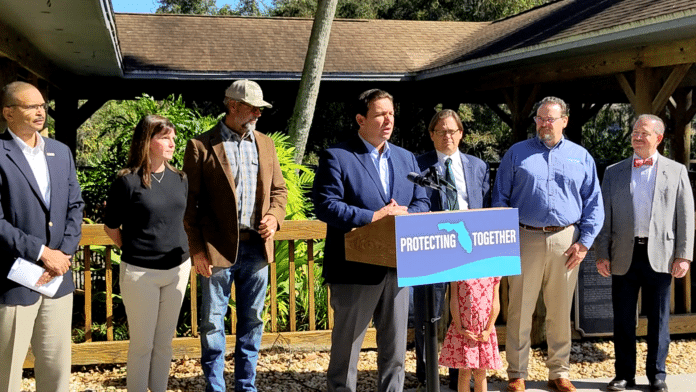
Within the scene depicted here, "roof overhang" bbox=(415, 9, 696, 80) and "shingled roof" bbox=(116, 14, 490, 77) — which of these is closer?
"roof overhang" bbox=(415, 9, 696, 80)

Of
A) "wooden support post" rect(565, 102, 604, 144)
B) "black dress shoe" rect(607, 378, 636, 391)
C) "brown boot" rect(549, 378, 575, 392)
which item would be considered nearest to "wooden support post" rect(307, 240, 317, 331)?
"brown boot" rect(549, 378, 575, 392)

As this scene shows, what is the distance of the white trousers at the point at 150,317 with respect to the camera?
164 inches

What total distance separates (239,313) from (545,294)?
2005mm

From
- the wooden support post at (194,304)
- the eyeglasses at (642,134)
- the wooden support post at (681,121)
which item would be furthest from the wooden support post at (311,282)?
the wooden support post at (681,121)

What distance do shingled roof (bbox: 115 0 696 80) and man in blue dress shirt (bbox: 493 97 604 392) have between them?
629cm

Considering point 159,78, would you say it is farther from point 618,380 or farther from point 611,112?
point 611,112

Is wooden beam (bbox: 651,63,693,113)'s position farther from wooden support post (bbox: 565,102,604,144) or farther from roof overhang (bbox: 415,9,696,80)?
wooden support post (bbox: 565,102,604,144)

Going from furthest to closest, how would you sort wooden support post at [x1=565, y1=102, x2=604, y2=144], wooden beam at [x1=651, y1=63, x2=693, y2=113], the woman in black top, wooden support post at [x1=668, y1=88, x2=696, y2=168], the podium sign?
1. wooden support post at [x1=565, y1=102, x2=604, y2=144]
2. wooden support post at [x1=668, y1=88, x2=696, y2=168]
3. wooden beam at [x1=651, y1=63, x2=693, y2=113]
4. the woman in black top
5. the podium sign

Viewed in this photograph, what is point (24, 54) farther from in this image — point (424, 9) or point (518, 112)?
point (424, 9)

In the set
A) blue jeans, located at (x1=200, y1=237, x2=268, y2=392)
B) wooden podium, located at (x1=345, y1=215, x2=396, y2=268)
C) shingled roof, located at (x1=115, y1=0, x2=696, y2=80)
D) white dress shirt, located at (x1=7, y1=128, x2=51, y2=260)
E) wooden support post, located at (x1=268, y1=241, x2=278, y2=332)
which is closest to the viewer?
wooden podium, located at (x1=345, y1=215, x2=396, y2=268)

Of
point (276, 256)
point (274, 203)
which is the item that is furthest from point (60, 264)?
point (276, 256)

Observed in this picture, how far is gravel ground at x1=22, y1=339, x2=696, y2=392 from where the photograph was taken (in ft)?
17.0

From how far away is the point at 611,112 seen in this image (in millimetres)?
28391

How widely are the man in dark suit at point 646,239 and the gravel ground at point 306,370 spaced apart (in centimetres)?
55
